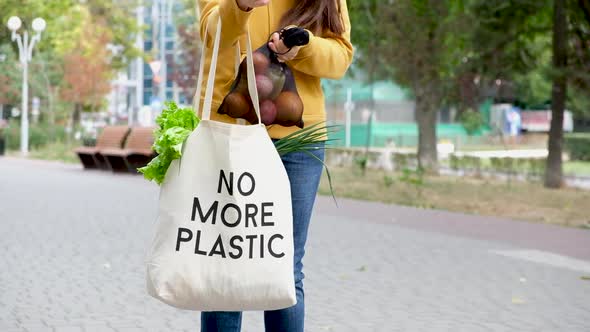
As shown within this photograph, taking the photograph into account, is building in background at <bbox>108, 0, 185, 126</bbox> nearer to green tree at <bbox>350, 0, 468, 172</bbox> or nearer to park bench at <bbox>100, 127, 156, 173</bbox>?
green tree at <bbox>350, 0, 468, 172</bbox>

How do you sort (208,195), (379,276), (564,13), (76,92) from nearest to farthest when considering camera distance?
1. (208,195)
2. (379,276)
3. (564,13)
4. (76,92)

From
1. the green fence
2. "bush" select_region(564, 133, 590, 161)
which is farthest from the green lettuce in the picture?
the green fence

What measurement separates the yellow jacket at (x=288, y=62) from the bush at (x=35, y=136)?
3978cm

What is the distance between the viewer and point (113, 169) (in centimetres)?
2438

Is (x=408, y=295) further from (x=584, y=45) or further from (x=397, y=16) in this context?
(x=397, y=16)

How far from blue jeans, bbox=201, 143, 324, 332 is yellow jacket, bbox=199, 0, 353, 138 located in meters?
0.11

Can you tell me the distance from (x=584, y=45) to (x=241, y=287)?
17627 mm

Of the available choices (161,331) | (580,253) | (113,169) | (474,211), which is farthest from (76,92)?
(161,331)

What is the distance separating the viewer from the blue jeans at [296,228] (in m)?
3.53

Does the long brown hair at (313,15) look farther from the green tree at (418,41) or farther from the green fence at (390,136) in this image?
the green fence at (390,136)

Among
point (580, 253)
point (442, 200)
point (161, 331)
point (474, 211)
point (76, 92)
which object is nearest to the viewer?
point (161, 331)

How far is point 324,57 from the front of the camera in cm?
344

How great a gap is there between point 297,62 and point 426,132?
78.2 ft

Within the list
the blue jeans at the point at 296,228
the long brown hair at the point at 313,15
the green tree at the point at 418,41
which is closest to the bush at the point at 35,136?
the green tree at the point at 418,41
